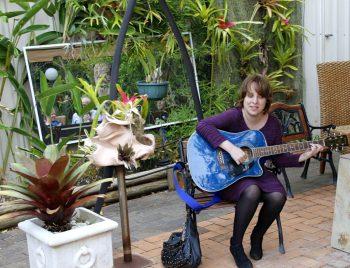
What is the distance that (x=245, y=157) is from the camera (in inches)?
142

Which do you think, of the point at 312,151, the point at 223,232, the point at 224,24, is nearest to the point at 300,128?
the point at 224,24

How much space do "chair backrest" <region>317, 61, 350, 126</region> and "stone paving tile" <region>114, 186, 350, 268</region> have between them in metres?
0.97

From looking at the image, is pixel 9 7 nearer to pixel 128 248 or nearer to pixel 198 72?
pixel 198 72

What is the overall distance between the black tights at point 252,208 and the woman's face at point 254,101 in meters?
0.51

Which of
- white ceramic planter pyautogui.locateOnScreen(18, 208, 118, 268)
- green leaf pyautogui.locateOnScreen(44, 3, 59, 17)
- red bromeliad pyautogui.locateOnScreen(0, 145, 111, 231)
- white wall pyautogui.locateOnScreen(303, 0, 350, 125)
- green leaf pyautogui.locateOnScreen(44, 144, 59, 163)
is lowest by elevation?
white ceramic planter pyautogui.locateOnScreen(18, 208, 118, 268)

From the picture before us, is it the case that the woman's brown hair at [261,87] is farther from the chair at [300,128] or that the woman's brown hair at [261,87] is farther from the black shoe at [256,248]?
the chair at [300,128]

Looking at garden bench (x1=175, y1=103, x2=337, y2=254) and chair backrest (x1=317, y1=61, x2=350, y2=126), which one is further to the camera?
chair backrest (x1=317, y1=61, x2=350, y2=126)

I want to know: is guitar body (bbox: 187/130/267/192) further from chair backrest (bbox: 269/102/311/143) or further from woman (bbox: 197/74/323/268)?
chair backrest (bbox: 269/102/311/143)

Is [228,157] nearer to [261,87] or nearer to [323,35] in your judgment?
[261,87]

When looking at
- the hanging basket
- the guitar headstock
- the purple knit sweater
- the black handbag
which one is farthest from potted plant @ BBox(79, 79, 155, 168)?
the hanging basket

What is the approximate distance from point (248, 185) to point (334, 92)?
95.9 inches

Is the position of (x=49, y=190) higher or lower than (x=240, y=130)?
lower

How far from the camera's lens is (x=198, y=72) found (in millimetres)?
6344

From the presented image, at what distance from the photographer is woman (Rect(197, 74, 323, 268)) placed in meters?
3.55
